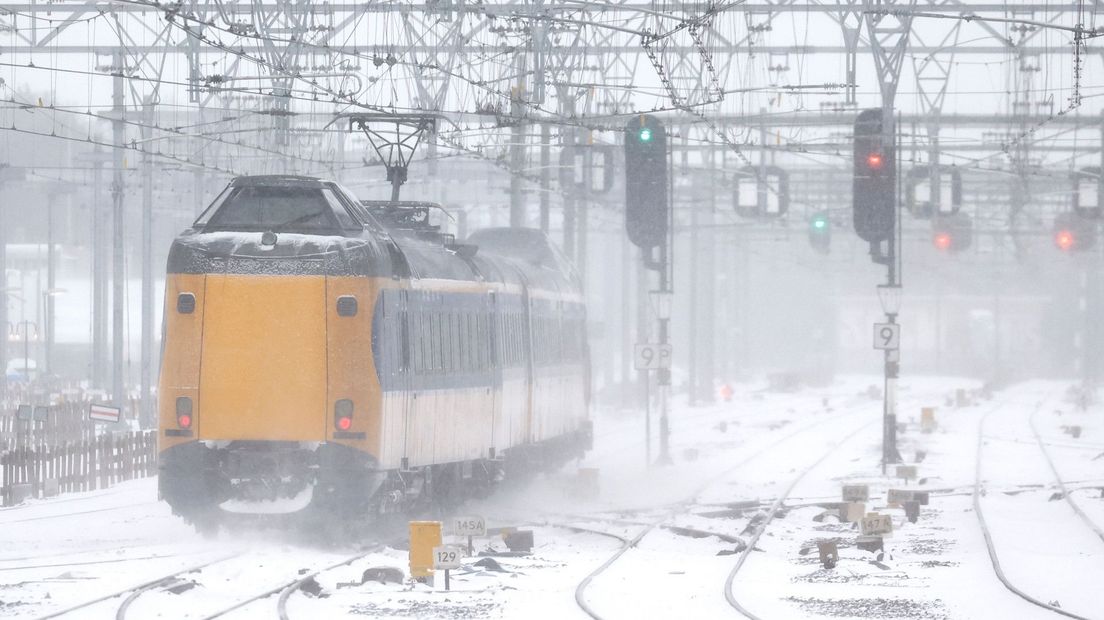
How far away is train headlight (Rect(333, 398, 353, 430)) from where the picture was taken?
16797 mm

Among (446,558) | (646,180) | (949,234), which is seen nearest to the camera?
(446,558)

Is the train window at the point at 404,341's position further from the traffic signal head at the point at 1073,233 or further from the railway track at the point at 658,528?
the traffic signal head at the point at 1073,233

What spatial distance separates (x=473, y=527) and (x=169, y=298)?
11.9 ft

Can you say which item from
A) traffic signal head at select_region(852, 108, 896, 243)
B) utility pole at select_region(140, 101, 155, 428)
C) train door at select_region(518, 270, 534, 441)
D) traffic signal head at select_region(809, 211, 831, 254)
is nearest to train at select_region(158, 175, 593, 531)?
train door at select_region(518, 270, 534, 441)

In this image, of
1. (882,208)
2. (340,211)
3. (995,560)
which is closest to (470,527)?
(340,211)

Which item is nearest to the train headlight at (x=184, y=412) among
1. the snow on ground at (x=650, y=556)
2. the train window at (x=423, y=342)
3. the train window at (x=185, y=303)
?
the train window at (x=185, y=303)

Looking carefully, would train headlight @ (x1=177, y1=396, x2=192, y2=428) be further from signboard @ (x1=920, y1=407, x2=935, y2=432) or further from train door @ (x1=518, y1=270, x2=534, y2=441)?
signboard @ (x1=920, y1=407, x2=935, y2=432)

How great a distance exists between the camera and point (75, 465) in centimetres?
2591

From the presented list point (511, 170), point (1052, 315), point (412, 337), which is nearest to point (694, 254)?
→ point (511, 170)

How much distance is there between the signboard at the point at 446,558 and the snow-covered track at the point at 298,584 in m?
1.06

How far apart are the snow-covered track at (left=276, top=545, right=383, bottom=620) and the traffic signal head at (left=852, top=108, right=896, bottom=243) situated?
15167 mm

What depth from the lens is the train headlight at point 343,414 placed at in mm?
16797

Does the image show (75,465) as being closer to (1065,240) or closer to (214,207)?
(214,207)

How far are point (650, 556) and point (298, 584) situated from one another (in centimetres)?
445
